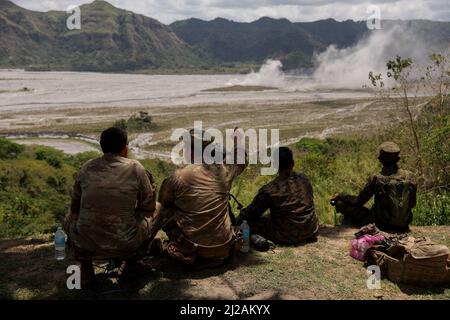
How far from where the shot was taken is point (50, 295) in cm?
405

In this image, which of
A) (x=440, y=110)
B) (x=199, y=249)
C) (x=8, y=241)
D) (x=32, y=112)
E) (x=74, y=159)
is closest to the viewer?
(x=199, y=249)

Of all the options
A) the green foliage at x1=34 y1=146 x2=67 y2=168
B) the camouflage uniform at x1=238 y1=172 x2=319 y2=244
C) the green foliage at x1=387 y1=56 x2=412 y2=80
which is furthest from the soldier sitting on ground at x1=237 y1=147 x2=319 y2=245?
the green foliage at x1=34 y1=146 x2=67 y2=168

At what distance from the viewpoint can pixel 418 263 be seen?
4.11m

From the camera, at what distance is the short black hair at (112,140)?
397cm

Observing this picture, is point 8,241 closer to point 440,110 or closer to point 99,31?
point 440,110

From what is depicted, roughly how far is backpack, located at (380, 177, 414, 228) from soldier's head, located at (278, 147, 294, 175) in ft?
3.60

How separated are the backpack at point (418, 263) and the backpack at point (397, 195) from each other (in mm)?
1034

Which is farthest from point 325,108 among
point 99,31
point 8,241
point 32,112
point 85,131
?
point 99,31

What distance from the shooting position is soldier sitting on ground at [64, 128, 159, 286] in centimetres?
390

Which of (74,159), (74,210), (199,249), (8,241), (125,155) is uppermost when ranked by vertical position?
(125,155)

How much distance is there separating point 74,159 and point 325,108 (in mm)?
32256

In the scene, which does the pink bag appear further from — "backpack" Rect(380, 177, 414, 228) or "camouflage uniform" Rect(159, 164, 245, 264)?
"camouflage uniform" Rect(159, 164, 245, 264)

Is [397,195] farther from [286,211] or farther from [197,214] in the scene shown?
[197,214]

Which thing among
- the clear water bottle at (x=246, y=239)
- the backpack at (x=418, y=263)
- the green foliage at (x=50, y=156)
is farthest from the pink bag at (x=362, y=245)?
the green foliage at (x=50, y=156)
